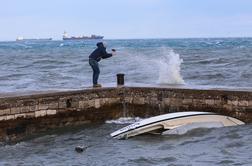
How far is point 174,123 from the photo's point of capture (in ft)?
48.8

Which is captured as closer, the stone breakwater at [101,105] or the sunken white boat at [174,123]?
the sunken white boat at [174,123]

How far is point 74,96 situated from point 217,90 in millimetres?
4262

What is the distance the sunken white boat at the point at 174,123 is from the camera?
1456 cm

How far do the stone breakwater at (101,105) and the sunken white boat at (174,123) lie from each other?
2.29 feet

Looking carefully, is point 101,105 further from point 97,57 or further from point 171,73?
point 171,73

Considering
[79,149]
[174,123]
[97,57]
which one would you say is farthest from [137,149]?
[97,57]

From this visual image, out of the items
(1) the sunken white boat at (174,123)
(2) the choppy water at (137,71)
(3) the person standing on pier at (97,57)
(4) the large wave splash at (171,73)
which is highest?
(3) the person standing on pier at (97,57)

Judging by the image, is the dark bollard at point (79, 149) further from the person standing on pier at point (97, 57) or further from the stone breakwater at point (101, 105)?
the person standing on pier at point (97, 57)

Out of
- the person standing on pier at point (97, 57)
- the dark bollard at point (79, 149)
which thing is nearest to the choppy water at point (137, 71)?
the person standing on pier at point (97, 57)

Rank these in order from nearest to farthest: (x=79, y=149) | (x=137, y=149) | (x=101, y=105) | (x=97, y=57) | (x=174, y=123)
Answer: (x=79, y=149)
(x=137, y=149)
(x=174, y=123)
(x=101, y=105)
(x=97, y=57)

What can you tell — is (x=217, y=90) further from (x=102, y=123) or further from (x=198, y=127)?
(x=102, y=123)

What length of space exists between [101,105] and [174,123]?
319 centimetres

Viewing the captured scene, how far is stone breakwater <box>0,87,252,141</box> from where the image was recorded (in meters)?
15.3

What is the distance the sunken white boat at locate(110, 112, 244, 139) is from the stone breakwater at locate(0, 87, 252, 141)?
698 millimetres
